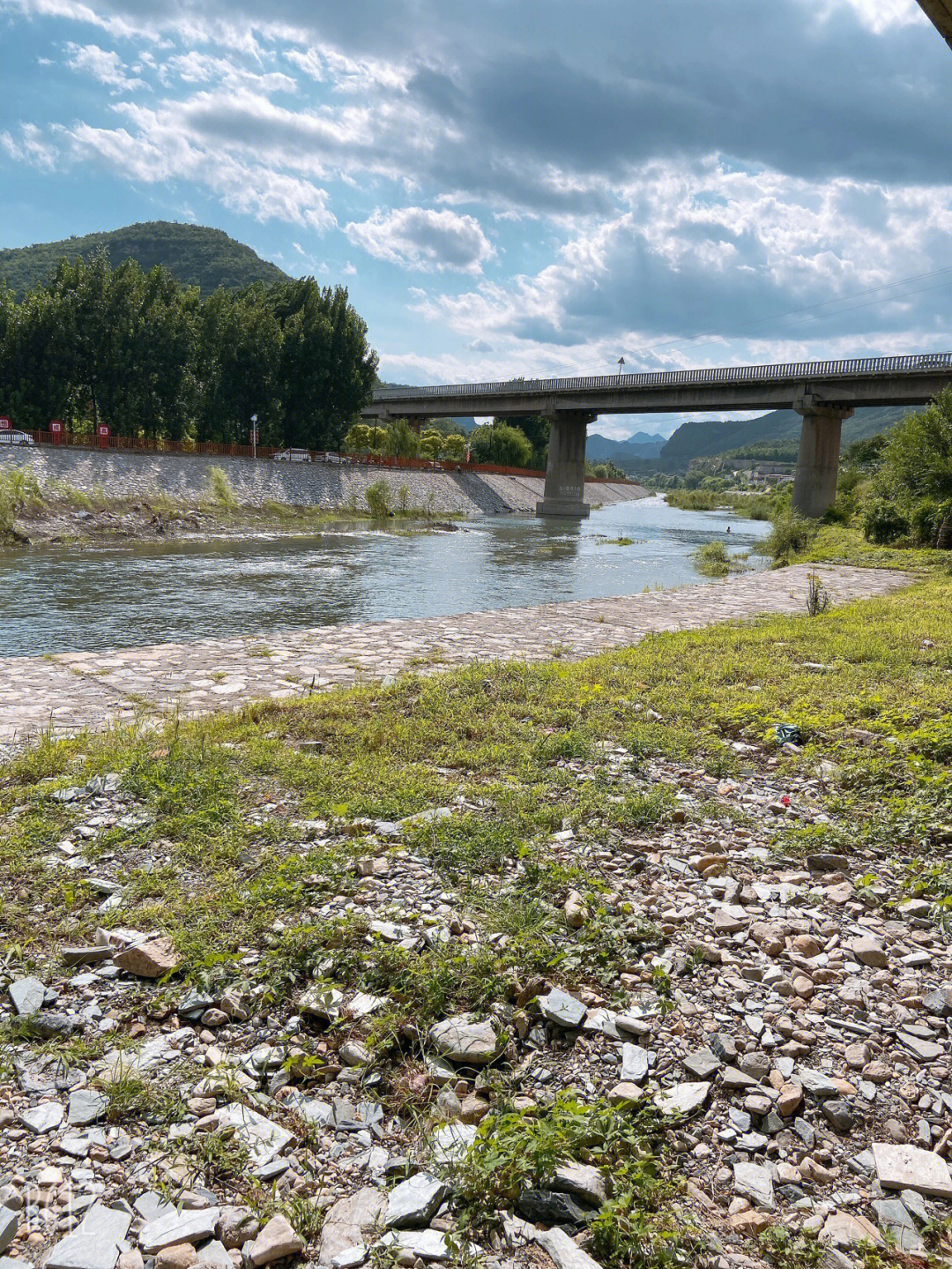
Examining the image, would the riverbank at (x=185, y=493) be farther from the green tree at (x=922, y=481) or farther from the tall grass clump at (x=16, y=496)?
the green tree at (x=922, y=481)

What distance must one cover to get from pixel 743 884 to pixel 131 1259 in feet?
11.2

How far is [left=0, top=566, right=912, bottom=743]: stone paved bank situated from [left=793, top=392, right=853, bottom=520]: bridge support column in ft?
131

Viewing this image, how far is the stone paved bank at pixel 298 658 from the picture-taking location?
8477 mm

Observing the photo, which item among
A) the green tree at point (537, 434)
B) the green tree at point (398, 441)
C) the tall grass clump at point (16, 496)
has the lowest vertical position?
the tall grass clump at point (16, 496)

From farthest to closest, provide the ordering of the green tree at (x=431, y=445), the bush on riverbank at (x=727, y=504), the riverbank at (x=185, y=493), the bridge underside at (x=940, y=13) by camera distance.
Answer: the green tree at (x=431, y=445) → the bush on riverbank at (x=727, y=504) → the riverbank at (x=185, y=493) → the bridge underside at (x=940, y=13)

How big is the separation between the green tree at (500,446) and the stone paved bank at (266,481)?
24.1m

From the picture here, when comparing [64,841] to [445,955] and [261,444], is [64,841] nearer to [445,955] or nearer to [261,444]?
[445,955]

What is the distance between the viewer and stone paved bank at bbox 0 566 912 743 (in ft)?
27.8

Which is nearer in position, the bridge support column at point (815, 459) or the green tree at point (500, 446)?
the bridge support column at point (815, 459)

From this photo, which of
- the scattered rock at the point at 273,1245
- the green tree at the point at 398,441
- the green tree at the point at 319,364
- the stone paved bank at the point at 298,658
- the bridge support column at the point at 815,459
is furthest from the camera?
the green tree at the point at 398,441

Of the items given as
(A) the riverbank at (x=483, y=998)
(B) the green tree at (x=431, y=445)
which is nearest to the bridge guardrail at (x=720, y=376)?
(B) the green tree at (x=431, y=445)

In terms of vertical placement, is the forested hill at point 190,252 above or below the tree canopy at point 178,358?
above

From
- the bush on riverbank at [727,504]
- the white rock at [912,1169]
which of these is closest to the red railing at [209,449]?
the bush on riverbank at [727,504]

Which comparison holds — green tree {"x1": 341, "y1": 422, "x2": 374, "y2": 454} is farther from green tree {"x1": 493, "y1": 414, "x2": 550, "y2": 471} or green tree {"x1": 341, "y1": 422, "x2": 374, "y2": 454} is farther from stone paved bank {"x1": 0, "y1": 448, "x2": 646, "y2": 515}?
green tree {"x1": 493, "y1": 414, "x2": 550, "y2": 471}
